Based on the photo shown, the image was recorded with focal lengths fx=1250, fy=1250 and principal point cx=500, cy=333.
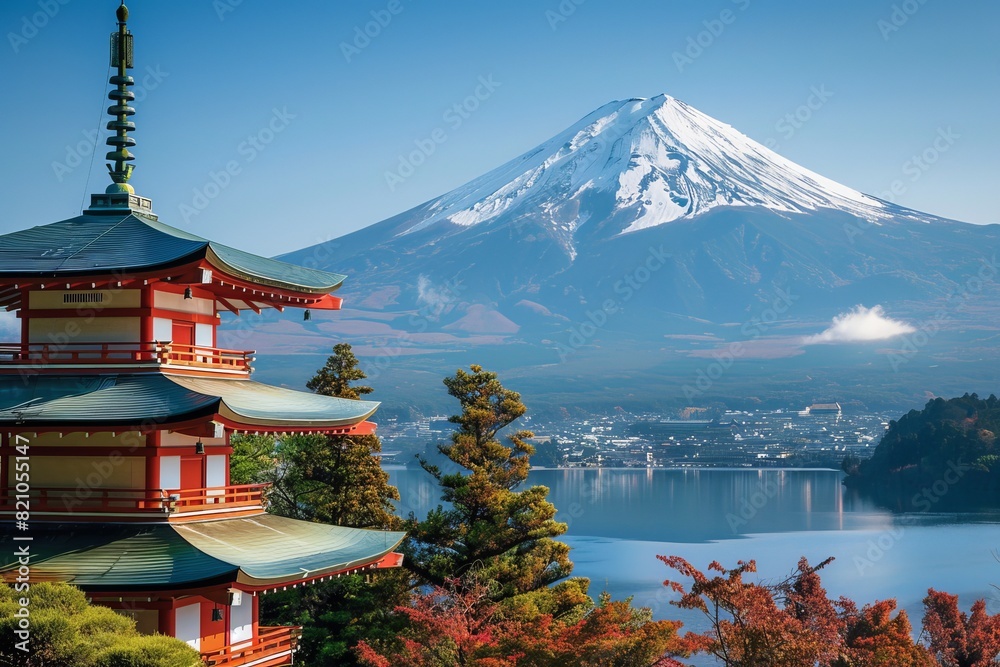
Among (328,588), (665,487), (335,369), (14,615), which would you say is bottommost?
(665,487)

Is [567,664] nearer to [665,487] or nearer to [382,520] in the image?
[382,520]

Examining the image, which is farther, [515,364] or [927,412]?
[515,364]

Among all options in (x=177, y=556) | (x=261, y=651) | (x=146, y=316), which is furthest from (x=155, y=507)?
(x=261, y=651)

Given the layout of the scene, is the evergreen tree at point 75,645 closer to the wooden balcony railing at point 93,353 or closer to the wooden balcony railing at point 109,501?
the wooden balcony railing at point 109,501

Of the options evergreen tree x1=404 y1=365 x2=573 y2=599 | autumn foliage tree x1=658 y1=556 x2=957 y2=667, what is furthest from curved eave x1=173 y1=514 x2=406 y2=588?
autumn foliage tree x1=658 y1=556 x2=957 y2=667

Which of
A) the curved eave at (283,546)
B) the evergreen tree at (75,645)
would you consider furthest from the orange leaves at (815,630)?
the evergreen tree at (75,645)

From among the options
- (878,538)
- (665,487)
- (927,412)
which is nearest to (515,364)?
(665,487)

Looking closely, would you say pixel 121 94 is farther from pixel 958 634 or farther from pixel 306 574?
pixel 958 634
